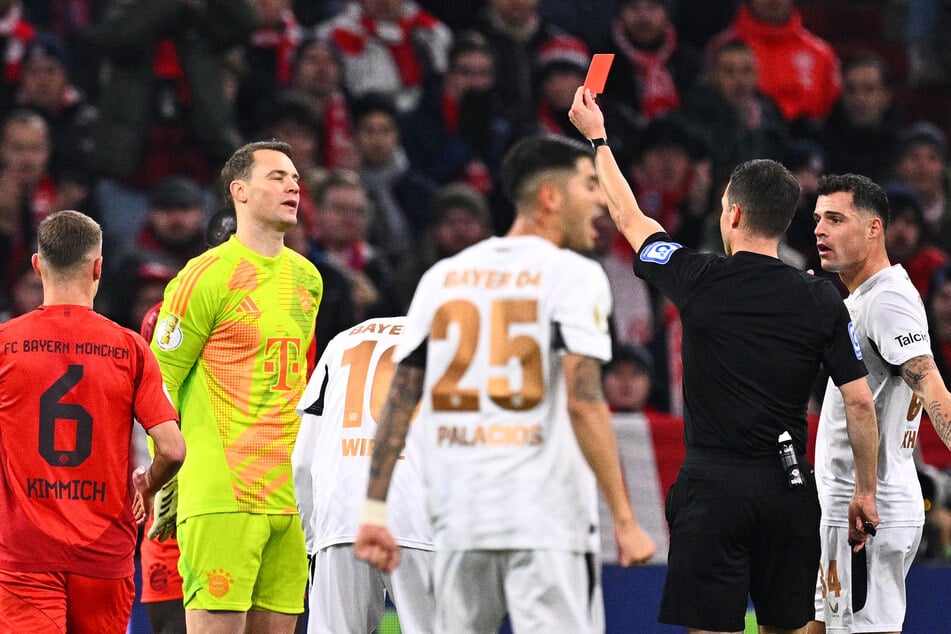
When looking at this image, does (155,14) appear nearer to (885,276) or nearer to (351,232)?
(351,232)

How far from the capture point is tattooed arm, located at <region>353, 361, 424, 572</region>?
4883 millimetres

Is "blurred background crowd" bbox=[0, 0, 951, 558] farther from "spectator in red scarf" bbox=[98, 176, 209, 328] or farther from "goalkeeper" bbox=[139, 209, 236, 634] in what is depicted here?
"goalkeeper" bbox=[139, 209, 236, 634]

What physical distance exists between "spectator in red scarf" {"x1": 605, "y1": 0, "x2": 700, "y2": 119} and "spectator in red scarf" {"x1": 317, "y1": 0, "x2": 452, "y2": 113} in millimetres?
1643

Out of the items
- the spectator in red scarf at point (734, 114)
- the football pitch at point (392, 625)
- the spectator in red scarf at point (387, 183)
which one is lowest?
the football pitch at point (392, 625)

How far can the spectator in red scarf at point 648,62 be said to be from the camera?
13.2m

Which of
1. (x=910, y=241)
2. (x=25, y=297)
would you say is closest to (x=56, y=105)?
(x=25, y=297)

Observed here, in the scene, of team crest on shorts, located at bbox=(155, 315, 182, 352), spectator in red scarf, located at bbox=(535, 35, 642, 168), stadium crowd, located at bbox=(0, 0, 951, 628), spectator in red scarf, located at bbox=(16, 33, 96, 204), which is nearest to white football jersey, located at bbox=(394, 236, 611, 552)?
team crest on shorts, located at bbox=(155, 315, 182, 352)

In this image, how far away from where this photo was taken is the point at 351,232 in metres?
11.3

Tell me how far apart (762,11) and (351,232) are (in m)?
4.71

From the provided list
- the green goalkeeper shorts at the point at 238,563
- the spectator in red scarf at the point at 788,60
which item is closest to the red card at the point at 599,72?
the green goalkeeper shorts at the point at 238,563

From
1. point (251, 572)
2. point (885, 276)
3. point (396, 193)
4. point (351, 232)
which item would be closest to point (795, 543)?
point (885, 276)

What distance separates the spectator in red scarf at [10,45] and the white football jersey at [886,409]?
7.70 m

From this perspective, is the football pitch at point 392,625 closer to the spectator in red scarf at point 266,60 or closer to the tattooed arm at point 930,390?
the tattooed arm at point 930,390

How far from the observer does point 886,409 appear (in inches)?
257
